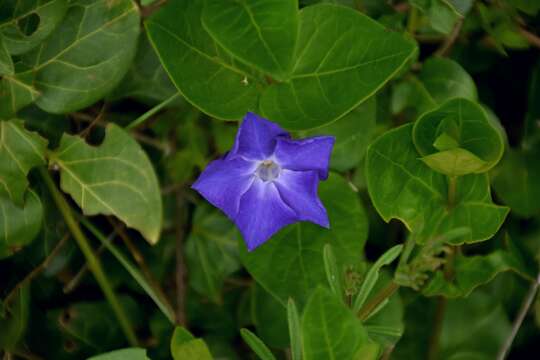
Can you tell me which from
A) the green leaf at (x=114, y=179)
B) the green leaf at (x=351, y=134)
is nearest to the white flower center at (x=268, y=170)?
the green leaf at (x=351, y=134)

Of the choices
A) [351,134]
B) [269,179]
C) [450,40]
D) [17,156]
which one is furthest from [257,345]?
[450,40]

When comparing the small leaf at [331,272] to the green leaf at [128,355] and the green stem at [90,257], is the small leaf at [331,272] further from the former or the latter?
the green stem at [90,257]

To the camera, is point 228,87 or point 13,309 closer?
point 228,87

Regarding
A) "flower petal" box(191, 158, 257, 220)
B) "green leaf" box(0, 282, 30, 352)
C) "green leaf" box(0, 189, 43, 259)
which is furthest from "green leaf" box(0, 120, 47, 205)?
"flower petal" box(191, 158, 257, 220)

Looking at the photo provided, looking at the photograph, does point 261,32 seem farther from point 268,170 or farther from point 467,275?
point 467,275

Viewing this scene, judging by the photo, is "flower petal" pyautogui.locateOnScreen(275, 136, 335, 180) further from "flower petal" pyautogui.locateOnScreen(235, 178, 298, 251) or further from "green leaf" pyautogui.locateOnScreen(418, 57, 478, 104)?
"green leaf" pyautogui.locateOnScreen(418, 57, 478, 104)

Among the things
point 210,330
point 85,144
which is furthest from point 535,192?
point 85,144

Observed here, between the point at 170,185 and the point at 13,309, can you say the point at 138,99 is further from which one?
the point at 13,309
